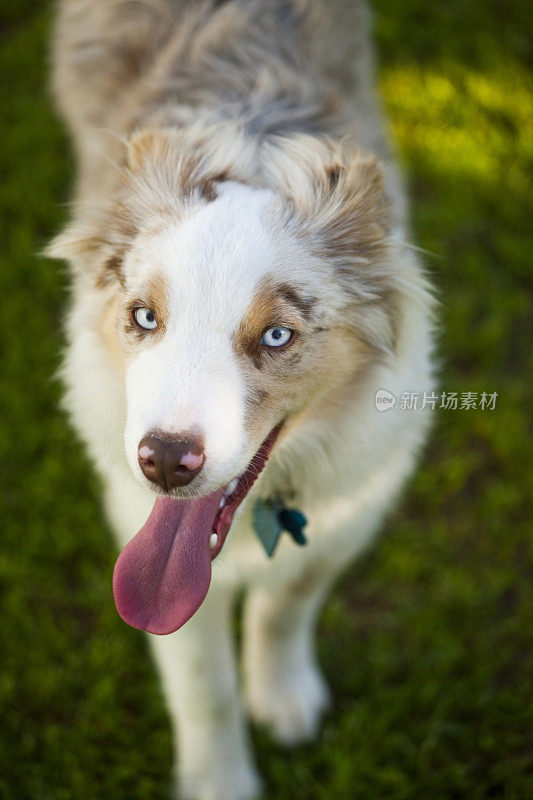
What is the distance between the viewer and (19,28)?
16.6 ft

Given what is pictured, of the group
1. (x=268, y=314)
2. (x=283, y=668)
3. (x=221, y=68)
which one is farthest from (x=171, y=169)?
(x=283, y=668)

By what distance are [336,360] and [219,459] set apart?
19.9 inches

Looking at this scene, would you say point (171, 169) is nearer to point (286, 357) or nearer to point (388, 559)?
point (286, 357)

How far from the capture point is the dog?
1.76m

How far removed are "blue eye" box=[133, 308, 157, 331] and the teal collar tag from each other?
2.18 ft

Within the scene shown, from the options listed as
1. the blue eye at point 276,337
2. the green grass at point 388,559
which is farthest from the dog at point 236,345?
the green grass at point 388,559

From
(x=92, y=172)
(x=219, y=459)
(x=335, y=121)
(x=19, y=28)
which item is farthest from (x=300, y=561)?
(x=19, y=28)

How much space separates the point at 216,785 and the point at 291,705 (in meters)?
0.40

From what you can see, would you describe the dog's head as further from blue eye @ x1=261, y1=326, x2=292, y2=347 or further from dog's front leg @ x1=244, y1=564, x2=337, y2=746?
dog's front leg @ x1=244, y1=564, x2=337, y2=746

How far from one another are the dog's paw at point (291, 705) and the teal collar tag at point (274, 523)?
966mm

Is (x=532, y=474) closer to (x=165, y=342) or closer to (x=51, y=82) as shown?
(x=165, y=342)

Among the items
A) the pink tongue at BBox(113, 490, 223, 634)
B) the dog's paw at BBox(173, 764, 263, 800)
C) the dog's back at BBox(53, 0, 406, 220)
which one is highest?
the dog's back at BBox(53, 0, 406, 220)

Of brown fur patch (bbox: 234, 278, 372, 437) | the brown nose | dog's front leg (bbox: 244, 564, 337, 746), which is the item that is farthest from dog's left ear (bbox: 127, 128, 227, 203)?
dog's front leg (bbox: 244, 564, 337, 746)

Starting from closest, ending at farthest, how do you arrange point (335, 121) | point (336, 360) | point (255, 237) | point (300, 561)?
point (255, 237)
point (336, 360)
point (300, 561)
point (335, 121)
